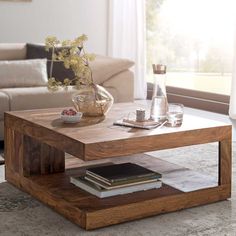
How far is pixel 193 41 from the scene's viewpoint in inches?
254

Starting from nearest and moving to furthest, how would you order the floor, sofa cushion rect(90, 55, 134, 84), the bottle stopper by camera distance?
1. the floor
2. the bottle stopper
3. sofa cushion rect(90, 55, 134, 84)

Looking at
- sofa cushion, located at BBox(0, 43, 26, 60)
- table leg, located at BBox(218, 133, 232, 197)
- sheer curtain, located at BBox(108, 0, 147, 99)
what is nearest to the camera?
table leg, located at BBox(218, 133, 232, 197)

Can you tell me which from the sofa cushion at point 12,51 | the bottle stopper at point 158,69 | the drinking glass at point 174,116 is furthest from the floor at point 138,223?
the sofa cushion at point 12,51

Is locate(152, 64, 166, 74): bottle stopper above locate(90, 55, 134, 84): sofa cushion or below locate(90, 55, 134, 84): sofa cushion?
above

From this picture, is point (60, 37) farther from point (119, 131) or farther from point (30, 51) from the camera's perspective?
point (119, 131)

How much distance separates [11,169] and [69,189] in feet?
1.84

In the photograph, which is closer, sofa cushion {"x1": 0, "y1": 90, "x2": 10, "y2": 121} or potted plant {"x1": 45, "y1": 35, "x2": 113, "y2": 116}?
potted plant {"x1": 45, "y1": 35, "x2": 113, "y2": 116}

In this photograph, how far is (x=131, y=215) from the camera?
2.65 metres

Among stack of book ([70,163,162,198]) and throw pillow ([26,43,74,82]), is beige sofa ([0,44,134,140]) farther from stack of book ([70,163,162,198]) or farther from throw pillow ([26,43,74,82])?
stack of book ([70,163,162,198])

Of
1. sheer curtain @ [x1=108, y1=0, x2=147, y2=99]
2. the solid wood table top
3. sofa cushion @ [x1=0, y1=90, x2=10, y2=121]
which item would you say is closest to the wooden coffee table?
the solid wood table top

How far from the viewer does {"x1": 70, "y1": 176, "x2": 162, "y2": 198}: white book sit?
2.71 meters

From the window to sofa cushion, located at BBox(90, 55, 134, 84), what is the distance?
5.26ft

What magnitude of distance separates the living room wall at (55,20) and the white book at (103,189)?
3640 mm

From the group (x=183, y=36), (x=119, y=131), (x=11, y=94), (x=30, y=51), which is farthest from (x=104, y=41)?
(x=119, y=131)
